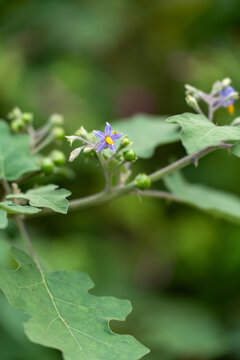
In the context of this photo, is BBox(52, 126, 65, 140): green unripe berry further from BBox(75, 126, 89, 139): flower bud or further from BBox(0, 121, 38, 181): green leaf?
BBox(75, 126, 89, 139): flower bud

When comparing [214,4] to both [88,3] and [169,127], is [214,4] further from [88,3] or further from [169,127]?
[169,127]

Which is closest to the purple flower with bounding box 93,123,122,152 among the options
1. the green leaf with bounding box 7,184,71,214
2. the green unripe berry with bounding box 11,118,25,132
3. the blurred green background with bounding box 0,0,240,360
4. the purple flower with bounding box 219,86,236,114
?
the green leaf with bounding box 7,184,71,214

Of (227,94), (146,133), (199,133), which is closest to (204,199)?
(146,133)

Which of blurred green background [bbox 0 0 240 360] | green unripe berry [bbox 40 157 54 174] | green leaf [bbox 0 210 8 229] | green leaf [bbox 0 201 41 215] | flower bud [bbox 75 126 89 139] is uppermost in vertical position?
blurred green background [bbox 0 0 240 360]

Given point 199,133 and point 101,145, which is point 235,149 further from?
point 101,145

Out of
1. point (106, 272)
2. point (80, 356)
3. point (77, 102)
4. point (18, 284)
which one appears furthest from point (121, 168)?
point (77, 102)

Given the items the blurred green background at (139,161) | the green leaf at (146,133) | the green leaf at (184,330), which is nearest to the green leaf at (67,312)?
the green leaf at (146,133)
